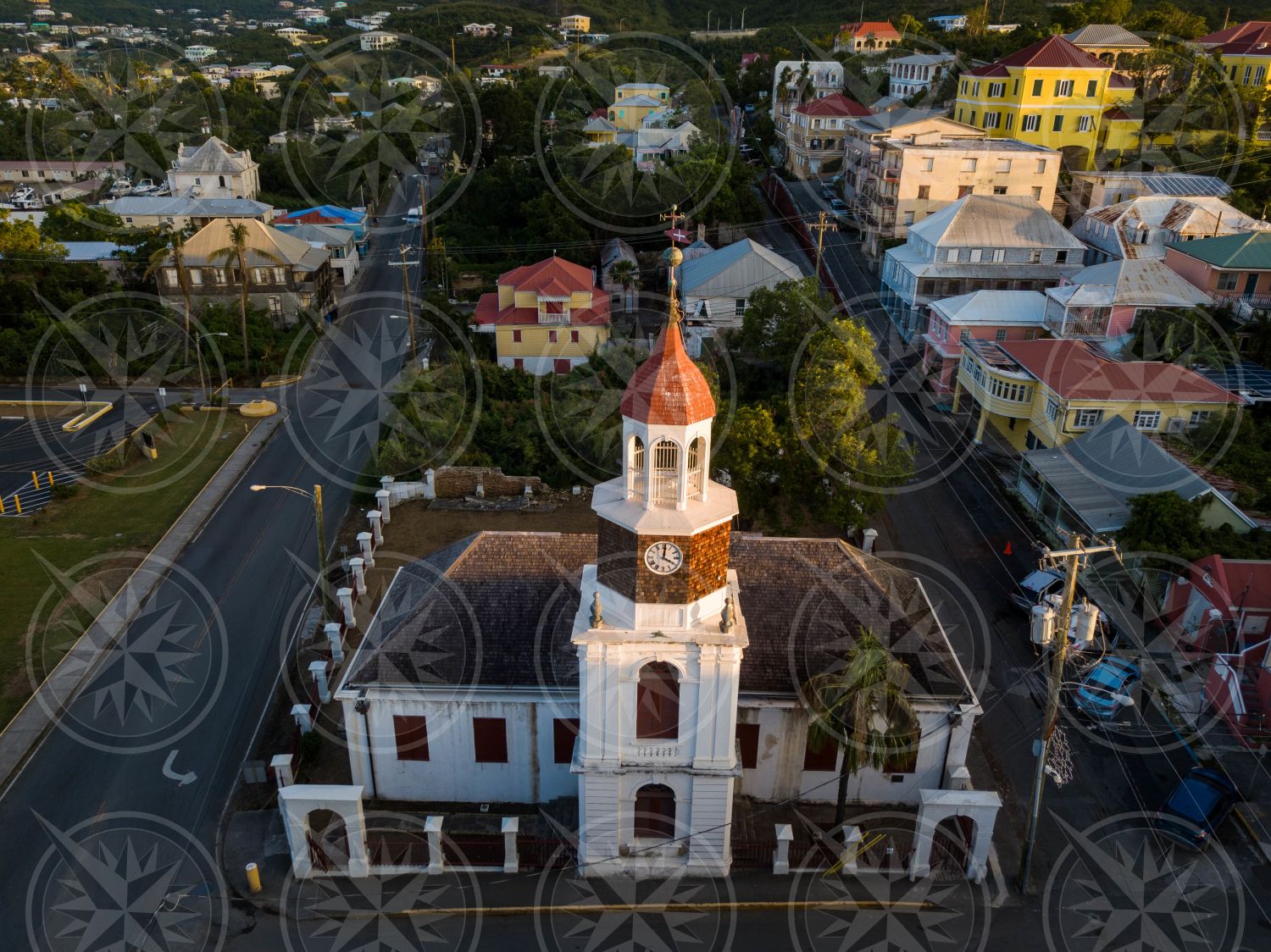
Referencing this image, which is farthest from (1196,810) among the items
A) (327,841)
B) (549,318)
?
(549,318)

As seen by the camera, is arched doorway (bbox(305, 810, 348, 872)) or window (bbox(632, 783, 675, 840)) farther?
arched doorway (bbox(305, 810, 348, 872))

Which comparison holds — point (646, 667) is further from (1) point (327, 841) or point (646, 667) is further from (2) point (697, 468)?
(1) point (327, 841)

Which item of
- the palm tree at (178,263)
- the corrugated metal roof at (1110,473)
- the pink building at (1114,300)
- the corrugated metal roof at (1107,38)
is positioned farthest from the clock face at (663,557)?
the corrugated metal roof at (1107,38)

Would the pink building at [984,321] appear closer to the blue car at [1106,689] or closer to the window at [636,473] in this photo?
the blue car at [1106,689]

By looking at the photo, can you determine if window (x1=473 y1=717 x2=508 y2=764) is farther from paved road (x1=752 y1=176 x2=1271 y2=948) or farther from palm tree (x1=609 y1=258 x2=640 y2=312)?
palm tree (x1=609 y1=258 x2=640 y2=312)

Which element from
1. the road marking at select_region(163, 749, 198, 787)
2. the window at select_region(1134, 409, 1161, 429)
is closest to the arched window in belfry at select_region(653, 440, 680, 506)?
the road marking at select_region(163, 749, 198, 787)

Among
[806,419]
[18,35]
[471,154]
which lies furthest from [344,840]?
[18,35]

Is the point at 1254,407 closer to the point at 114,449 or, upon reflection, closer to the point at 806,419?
the point at 806,419
